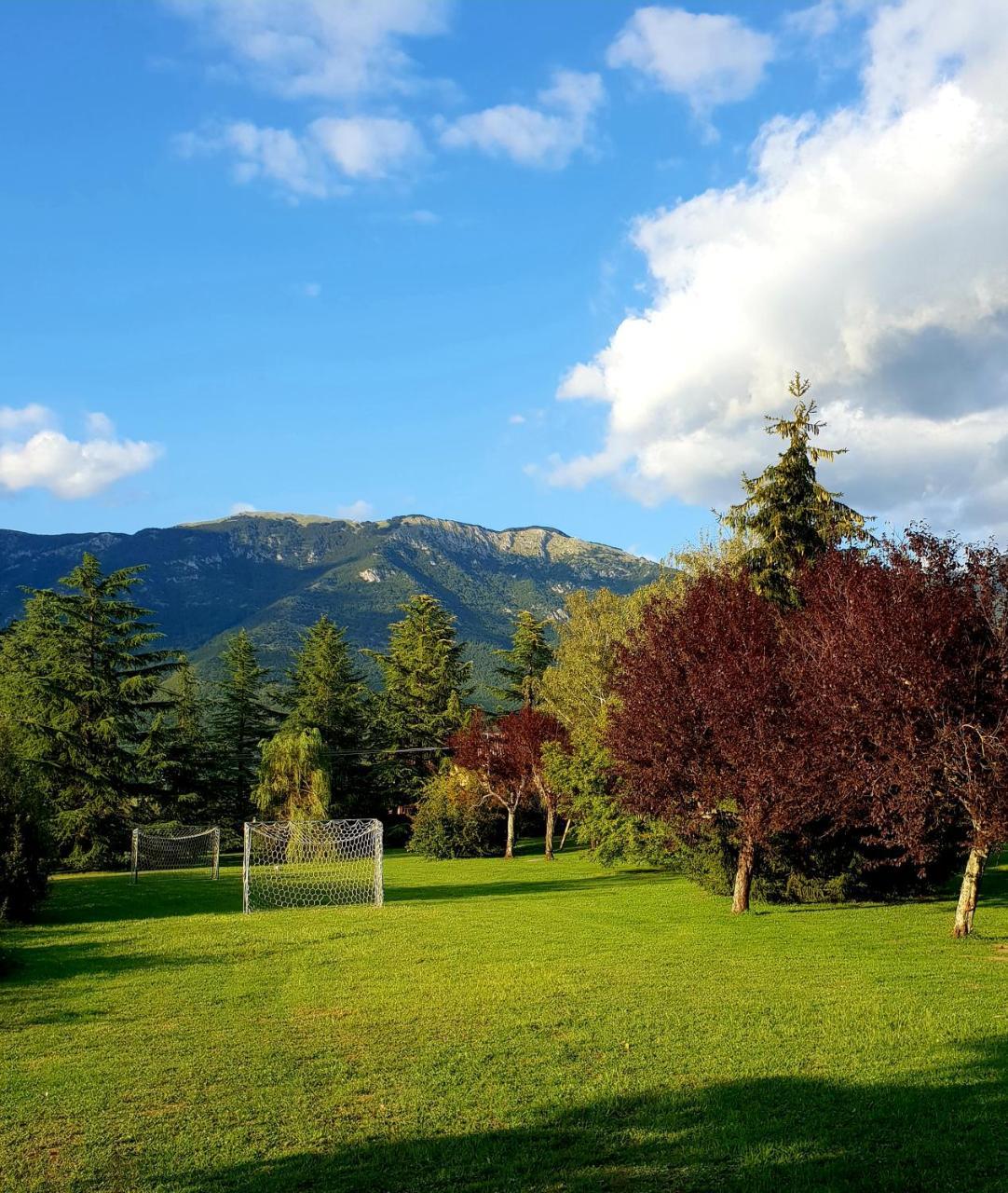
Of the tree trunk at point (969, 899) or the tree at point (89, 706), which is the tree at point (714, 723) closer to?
the tree trunk at point (969, 899)

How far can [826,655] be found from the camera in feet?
54.6

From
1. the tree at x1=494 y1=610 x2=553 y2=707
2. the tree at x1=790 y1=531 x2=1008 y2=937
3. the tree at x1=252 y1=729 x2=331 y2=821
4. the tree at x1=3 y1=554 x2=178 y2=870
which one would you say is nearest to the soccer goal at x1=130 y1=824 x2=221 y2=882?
the tree at x1=3 y1=554 x2=178 y2=870

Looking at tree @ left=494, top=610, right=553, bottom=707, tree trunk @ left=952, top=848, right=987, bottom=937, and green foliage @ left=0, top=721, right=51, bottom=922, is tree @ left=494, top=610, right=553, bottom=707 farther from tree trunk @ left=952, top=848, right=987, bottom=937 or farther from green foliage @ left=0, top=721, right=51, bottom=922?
tree trunk @ left=952, top=848, right=987, bottom=937

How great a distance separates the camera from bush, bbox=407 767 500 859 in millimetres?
45281

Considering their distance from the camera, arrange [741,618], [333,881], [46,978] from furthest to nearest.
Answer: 1. [333,881]
2. [741,618]
3. [46,978]

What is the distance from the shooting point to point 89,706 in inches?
1652

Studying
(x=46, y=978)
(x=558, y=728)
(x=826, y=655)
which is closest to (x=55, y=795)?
(x=558, y=728)

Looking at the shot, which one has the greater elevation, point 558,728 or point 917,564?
point 917,564

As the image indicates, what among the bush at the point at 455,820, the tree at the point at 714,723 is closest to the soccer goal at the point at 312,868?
Answer: the bush at the point at 455,820

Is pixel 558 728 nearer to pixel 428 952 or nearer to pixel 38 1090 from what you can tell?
pixel 428 952

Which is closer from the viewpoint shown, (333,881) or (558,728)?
(333,881)

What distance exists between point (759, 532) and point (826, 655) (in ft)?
52.3

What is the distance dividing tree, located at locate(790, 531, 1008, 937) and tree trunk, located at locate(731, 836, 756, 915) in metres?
4.39

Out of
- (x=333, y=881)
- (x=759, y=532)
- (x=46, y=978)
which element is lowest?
(x=333, y=881)
